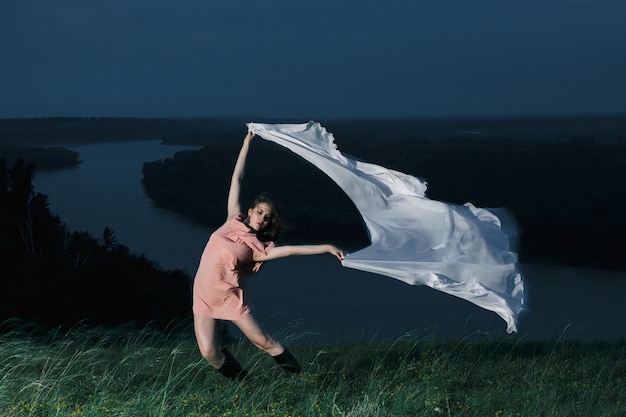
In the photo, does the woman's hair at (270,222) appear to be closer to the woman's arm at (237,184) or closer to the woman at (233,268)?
the woman at (233,268)

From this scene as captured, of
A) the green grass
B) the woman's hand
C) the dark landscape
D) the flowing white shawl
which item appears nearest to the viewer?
the woman's hand

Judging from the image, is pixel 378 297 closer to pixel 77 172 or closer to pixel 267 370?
pixel 77 172

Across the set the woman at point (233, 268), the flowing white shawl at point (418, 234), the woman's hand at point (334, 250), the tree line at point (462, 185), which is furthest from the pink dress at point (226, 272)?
the tree line at point (462, 185)

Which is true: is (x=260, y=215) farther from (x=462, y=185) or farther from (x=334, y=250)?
(x=462, y=185)

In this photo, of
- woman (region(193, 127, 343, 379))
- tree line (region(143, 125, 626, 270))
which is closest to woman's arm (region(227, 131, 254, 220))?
woman (region(193, 127, 343, 379))

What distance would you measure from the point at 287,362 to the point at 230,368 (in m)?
0.42

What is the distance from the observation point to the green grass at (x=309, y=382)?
19.3ft

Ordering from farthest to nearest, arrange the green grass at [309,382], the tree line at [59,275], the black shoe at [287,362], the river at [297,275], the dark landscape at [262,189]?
1. the river at [297,275]
2. the dark landscape at [262,189]
3. the tree line at [59,275]
4. the black shoe at [287,362]
5. the green grass at [309,382]

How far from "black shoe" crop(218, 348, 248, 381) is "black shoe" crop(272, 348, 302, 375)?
300 mm

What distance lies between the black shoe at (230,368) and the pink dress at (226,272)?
1.44 ft

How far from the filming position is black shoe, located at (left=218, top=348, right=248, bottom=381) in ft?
20.9

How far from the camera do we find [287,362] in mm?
6387

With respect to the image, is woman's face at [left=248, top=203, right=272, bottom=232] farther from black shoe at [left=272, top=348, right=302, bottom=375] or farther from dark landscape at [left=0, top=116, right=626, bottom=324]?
dark landscape at [left=0, top=116, right=626, bottom=324]

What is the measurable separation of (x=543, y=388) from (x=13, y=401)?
156 inches
